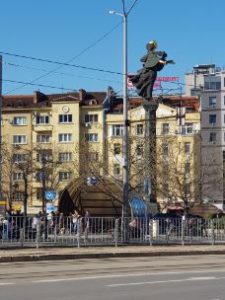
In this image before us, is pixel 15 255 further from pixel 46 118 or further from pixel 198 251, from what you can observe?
pixel 46 118

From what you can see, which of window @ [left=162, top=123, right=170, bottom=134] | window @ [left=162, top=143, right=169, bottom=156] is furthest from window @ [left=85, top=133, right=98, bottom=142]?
window @ [left=162, top=143, right=169, bottom=156]

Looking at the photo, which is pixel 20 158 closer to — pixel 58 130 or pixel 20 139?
pixel 58 130

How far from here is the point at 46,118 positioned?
343 ft

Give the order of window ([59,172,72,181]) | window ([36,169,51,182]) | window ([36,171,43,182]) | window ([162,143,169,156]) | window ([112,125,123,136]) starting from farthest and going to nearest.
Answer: window ([112,125,123,136]) → window ([59,172,72,181]) → window ([36,171,43,182]) → window ([36,169,51,182]) → window ([162,143,169,156])

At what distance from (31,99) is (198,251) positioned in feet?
275

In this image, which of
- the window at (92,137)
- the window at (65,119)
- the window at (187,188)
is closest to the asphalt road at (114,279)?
the window at (187,188)

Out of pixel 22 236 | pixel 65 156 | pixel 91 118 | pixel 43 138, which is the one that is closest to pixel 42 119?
pixel 43 138

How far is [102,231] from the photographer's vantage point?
29844mm

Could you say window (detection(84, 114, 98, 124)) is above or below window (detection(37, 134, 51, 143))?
above

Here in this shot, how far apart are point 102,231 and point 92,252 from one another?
14.2 ft

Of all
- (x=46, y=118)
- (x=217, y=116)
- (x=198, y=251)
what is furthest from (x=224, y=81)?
(x=198, y=251)

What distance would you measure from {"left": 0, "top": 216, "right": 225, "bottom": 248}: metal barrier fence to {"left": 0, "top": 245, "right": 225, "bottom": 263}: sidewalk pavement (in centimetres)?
58

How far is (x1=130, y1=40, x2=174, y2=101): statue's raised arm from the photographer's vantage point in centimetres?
3681

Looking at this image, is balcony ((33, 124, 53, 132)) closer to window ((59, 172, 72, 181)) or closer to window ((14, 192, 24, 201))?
window ((14, 192, 24, 201))
